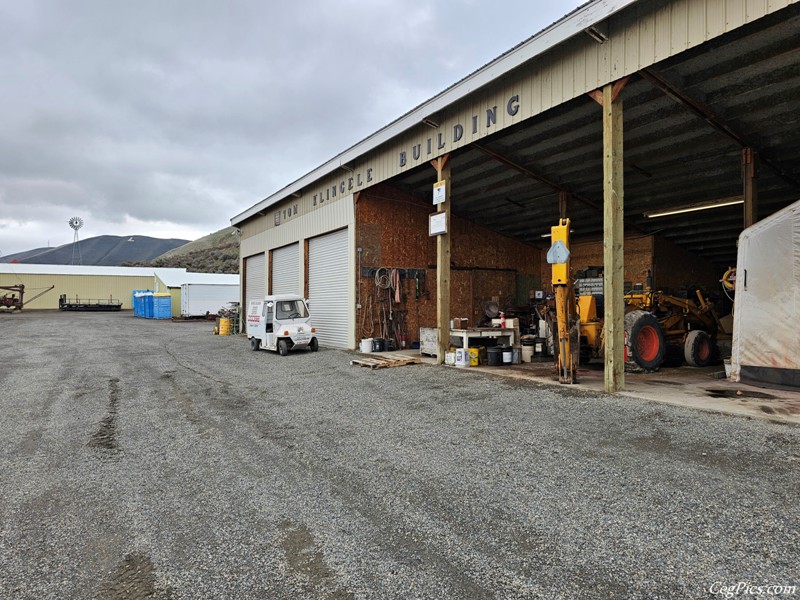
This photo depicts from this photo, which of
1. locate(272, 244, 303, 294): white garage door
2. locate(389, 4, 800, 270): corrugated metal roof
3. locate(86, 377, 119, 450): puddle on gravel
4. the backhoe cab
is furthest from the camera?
locate(272, 244, 303, 294): white garage door

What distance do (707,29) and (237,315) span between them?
20.8 metres

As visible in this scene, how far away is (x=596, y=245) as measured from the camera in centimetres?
1798

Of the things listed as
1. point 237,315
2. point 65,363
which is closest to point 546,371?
point 65,363

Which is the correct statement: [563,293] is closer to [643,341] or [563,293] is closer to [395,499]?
[643,341]

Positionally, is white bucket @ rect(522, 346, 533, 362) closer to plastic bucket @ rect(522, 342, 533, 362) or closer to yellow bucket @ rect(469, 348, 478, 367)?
plastic bucket @ rect(522, 342, 533, 362)

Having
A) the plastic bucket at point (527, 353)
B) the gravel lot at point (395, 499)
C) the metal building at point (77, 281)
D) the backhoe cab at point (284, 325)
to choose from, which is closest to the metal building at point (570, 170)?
the backhoe cab at point (284, 325)

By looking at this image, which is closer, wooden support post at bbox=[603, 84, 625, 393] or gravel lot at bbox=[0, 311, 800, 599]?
gravel lot at bbox=[0, 311, 800, 599]

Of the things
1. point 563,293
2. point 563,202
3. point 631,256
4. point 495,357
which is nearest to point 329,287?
point 495,357

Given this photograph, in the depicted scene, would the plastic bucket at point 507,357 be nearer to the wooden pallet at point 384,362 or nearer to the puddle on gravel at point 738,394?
the wooden pallet at point 384,362

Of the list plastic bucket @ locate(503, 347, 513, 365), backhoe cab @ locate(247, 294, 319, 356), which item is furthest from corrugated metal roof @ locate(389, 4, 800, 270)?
backhoe cab @ locate(247, 294, 319, 356)

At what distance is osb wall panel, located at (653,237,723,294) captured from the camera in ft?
55.7

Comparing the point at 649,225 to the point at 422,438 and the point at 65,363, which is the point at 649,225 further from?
the point at 65,363

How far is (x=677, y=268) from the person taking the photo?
1761 cm

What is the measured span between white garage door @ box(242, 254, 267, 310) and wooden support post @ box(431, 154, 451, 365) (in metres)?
11.3
